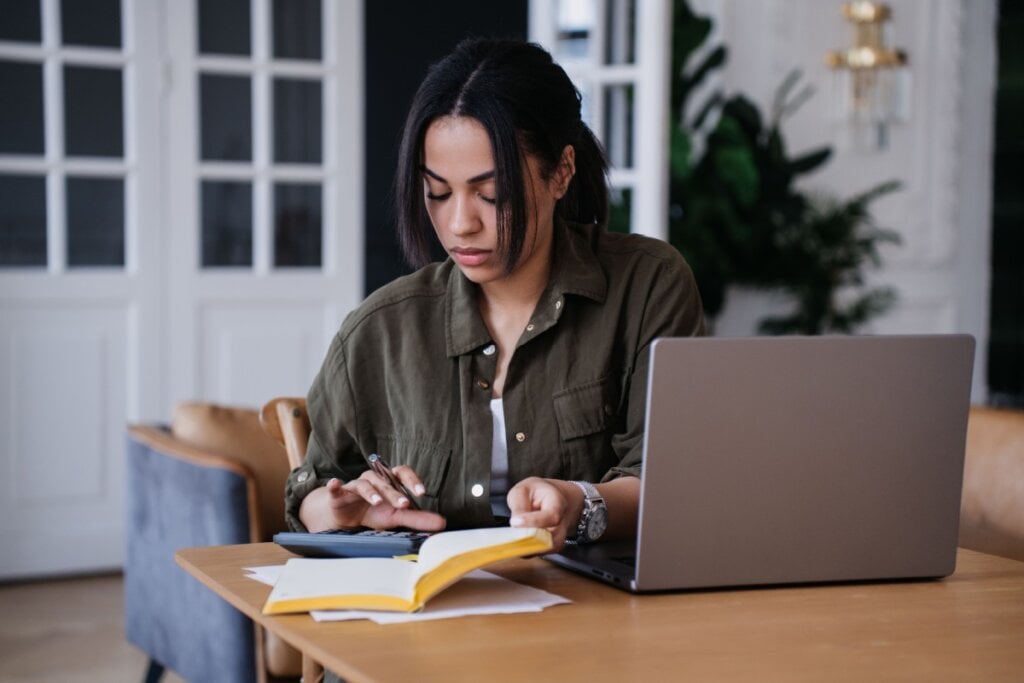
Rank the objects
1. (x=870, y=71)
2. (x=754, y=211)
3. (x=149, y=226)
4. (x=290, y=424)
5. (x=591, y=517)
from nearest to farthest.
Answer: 1. (x=591, y=517)
2. (x=290, y=424)
3. (x=149, y=226)
4. (x=754, y=211)
5. (x=870, y=71)

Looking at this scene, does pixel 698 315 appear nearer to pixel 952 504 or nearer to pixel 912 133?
pixel 952 504

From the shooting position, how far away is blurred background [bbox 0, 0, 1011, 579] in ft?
15.4

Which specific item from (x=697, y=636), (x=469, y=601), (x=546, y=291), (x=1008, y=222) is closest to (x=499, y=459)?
(x=546, y=291)

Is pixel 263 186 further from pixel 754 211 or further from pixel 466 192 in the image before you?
pixel 466 192

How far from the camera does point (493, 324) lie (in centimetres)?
194

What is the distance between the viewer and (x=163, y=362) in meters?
4.86

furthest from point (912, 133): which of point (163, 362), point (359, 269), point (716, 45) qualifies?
point (163, 362)

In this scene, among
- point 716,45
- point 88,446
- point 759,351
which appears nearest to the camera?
point 759,351

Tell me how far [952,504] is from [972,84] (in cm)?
551

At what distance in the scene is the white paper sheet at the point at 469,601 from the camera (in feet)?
4.33

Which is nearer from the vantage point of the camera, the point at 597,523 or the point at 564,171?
the point at 597,523

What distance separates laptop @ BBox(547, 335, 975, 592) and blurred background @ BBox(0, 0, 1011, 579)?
3247 millimetres

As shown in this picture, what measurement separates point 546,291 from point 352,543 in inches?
20.7

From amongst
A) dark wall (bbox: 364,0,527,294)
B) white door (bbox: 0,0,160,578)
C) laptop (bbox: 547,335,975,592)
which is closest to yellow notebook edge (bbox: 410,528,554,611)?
laptop (bbox: 547,335,975,592)
